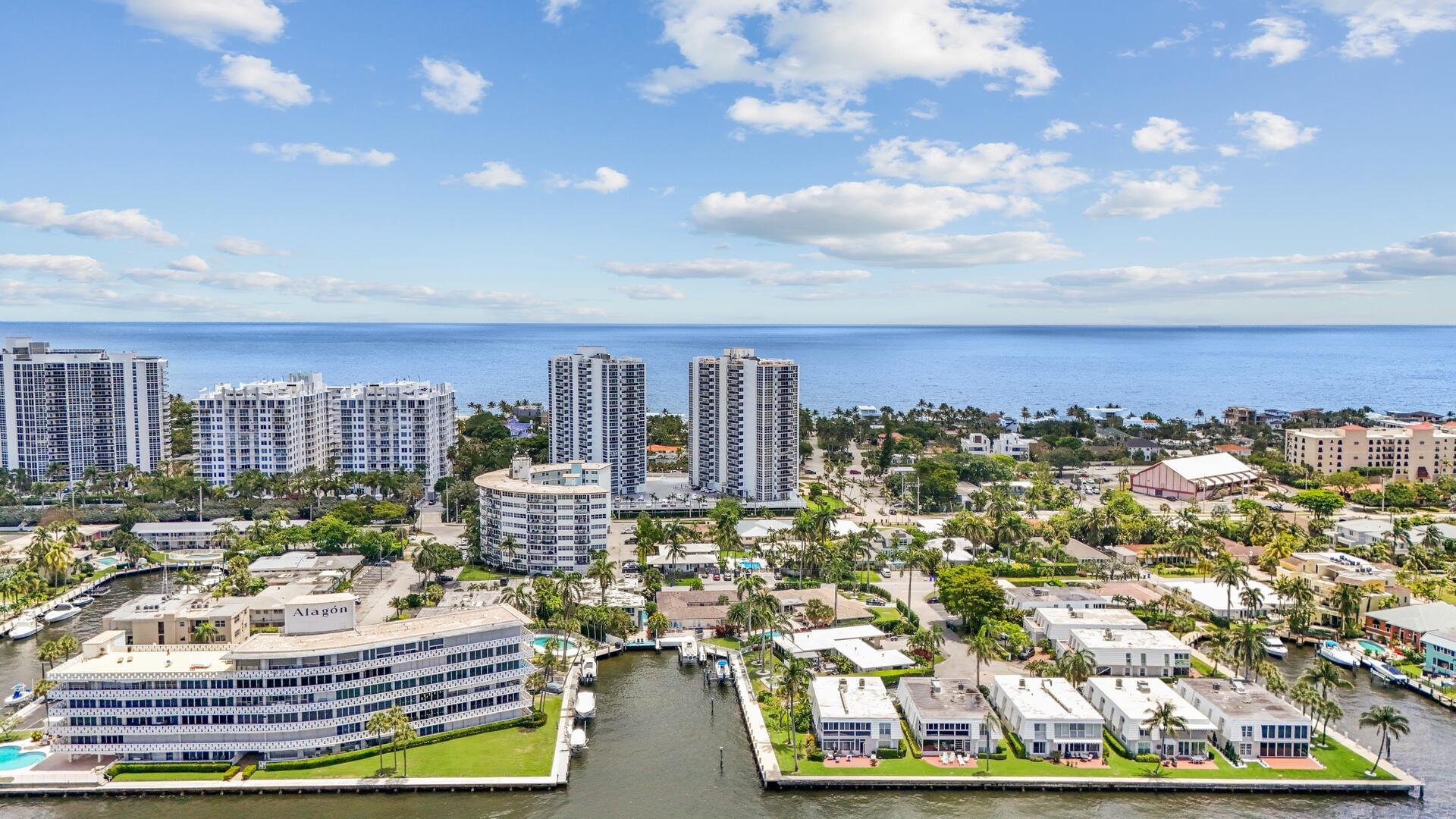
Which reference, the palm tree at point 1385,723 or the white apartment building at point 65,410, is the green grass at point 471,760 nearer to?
the palm tree at point 1385,723

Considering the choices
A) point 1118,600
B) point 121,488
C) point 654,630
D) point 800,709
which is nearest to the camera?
point 800,709

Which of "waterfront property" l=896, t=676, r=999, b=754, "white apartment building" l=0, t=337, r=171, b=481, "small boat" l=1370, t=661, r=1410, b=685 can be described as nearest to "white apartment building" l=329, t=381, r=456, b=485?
"white apartment building" l=0, t=337, r=171, b=481

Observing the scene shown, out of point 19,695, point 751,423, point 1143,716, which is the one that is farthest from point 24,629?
point 1143,716

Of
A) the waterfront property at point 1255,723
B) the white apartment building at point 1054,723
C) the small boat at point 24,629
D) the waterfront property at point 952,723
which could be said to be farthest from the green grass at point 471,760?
the waterfront property at point 1255,723

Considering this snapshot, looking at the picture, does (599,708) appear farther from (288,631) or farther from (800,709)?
(288,631)

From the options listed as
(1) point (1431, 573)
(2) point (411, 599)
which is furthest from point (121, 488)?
(1) point (1431, 573)

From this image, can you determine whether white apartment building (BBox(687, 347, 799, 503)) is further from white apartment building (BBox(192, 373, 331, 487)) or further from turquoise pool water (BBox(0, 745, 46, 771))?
turquoise pool water (BBox(0, 745, 46, 771))
